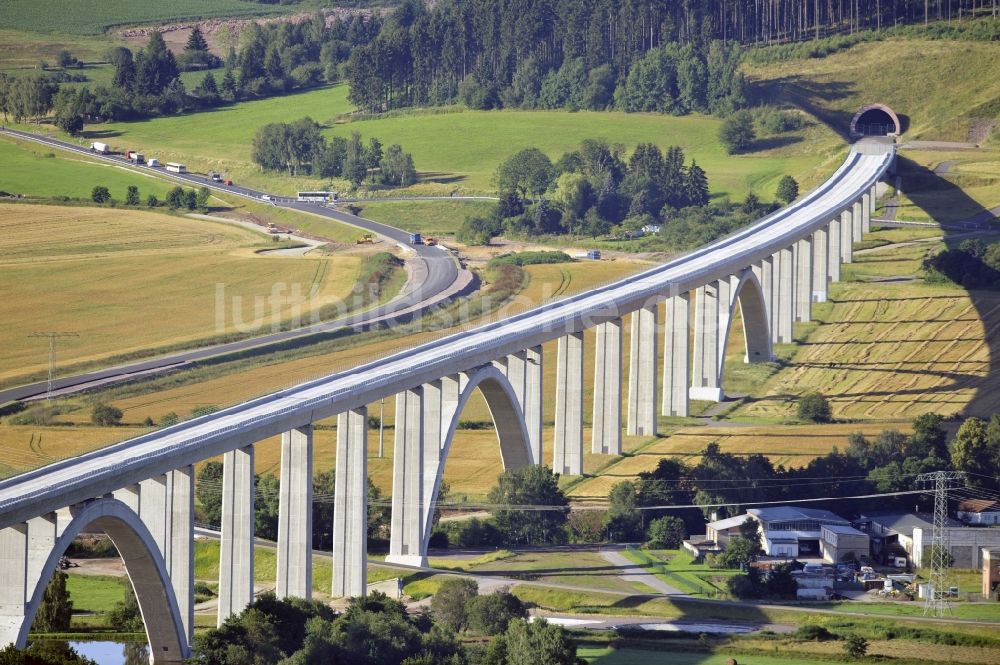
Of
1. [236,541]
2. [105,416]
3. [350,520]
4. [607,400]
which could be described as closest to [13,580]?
[236,541]

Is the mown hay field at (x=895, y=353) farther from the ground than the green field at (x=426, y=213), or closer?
closer

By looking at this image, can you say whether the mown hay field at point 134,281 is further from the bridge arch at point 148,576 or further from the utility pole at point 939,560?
the utility pole at point 939,560

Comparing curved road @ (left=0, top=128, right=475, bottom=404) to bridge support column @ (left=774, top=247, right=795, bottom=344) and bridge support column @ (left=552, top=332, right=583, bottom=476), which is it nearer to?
bridge support column @ (left=774, top=247, right=795, bottom=344)

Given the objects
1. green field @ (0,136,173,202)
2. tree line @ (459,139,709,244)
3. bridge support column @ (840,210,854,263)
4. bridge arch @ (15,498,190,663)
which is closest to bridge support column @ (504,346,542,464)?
bridge arch @ (15,498,190,663)

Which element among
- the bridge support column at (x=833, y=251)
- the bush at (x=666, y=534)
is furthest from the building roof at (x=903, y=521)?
the bridge support column at (x=833, y=251)

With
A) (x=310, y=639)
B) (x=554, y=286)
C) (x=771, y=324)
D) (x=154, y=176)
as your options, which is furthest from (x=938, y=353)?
(x=154, y=176)

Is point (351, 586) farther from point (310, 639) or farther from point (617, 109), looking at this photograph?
point (617, 109)

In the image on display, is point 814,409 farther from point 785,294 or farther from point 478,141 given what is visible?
point 478,141
